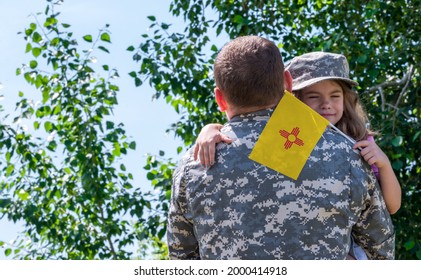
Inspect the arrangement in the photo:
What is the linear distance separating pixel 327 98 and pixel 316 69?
0.11 meters

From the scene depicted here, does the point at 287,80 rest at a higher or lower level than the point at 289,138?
higher

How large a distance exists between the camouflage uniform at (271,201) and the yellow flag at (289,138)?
0.05 feet

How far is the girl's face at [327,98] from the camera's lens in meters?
2.94

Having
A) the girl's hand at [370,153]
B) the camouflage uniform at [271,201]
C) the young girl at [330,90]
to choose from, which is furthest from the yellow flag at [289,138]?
the young girl at [330,90]

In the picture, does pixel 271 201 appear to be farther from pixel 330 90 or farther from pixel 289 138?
pixel 330 90

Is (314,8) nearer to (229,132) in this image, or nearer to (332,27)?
(332,27)

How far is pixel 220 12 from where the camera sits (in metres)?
6.85

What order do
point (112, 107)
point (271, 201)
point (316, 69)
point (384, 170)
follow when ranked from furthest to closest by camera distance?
point (112, 107)
point (316, 69)
point (384, 170)
point (271, 201)

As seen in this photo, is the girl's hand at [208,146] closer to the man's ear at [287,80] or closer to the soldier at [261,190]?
the soldier at [261,190]

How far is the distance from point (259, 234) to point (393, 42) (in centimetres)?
469

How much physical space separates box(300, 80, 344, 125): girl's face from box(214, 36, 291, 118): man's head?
24.4 inches

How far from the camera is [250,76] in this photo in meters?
2.30

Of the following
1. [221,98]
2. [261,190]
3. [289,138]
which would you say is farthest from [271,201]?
[221,98]

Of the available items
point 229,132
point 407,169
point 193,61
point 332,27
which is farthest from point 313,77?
point 332,27
